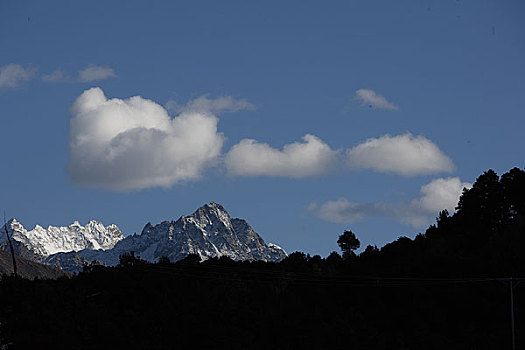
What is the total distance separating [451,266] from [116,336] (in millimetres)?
62824

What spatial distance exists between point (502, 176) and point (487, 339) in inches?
2605

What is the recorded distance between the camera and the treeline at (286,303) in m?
105

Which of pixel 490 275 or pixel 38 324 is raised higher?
pixel 490 275

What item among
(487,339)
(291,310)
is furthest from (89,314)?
(487,339)

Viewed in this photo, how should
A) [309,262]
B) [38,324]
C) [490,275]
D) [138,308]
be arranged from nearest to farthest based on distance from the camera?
1. [38,324]
2. [138,308]
3. [490,275]
4. [309,262]

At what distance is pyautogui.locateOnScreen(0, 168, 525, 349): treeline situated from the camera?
10538cm

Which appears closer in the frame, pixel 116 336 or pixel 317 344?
pixel 116 336

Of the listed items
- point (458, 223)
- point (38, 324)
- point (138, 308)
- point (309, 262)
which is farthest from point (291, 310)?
point (458, 223)

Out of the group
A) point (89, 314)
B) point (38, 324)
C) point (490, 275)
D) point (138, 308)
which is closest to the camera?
point (38, 324)

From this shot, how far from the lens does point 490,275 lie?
136125 millimetres

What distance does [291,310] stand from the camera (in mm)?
120625

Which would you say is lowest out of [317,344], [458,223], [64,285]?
[317,344]

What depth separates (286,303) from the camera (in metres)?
125

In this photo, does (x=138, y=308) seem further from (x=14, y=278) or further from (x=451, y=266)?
(x=451, y=266)
